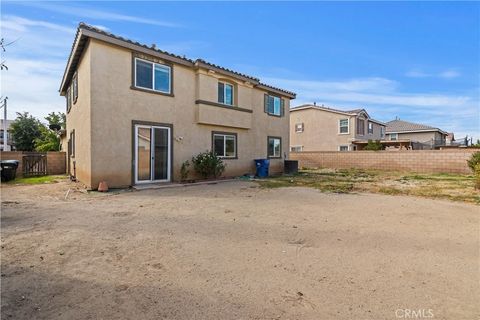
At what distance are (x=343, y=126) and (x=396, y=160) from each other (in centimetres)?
1054

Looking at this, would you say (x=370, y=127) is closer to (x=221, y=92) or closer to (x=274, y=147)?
(x=274, y=147)

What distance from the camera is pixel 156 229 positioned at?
5.17 meters

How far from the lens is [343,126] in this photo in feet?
101

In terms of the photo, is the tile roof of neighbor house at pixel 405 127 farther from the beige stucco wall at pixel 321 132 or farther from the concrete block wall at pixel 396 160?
the concrete block wall at pixel 396 160

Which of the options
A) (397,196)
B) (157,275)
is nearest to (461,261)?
(157,275)

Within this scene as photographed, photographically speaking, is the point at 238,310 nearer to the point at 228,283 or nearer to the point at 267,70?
the point at 228,283

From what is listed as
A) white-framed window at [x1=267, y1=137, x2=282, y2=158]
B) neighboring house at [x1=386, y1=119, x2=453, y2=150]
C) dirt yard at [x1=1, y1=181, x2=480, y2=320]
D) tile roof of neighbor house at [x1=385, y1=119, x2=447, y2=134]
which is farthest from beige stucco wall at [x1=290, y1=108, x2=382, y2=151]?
dirt yard at [x1=1, y1=181, x2=480, y2=320]

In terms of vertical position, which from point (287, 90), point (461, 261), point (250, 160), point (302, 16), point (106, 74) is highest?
point (302, 16)

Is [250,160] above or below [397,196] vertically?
above

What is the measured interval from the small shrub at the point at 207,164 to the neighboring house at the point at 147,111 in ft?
1.21

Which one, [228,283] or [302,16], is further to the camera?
[302,16]

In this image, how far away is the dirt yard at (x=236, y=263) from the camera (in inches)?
103

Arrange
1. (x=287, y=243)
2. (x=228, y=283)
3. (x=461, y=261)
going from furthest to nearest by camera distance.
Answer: (x=287, y=243)
(x=461, y=261)
(x=228, y=283)

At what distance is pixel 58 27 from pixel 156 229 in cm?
941
